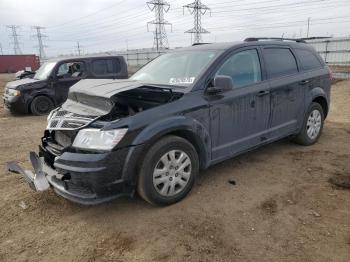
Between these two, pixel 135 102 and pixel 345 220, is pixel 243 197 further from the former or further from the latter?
pixel 135 102

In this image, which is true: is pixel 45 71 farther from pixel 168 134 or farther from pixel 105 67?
pixel 168 134

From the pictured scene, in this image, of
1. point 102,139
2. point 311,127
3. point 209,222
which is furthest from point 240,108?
point 311,127

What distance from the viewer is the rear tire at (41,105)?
33.2 feet

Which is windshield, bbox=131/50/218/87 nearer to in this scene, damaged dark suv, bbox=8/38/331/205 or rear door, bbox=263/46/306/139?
damaged dark suv, bbox=8/38/331/205

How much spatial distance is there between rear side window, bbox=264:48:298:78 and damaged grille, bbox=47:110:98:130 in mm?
2691

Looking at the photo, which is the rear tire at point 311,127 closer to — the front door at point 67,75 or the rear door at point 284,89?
the rear door at point 284,89

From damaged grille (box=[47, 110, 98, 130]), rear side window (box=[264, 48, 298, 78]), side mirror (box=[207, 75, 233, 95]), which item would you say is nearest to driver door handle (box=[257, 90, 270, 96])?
rear side window (box=[264, 48, 298, 78])

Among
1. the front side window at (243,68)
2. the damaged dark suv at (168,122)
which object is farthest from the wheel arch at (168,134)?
the front side window at (243,68)

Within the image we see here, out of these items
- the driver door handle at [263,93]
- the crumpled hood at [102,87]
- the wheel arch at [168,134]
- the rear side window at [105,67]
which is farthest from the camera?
the rear side window at [105,67]

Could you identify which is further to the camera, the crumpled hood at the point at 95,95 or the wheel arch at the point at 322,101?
the wheel arch at the point at 322,101

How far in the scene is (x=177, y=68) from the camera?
175 inches

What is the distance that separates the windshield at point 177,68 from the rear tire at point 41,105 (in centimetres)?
616

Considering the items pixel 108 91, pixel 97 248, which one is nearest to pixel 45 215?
pixel 97 248

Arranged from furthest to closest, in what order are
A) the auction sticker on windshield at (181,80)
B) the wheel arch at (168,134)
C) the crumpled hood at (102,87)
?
1. the auction sticker on windshield at (181,80)
2. the crumpled hood at (102,87)
3. the wheel arch at (168,134)
